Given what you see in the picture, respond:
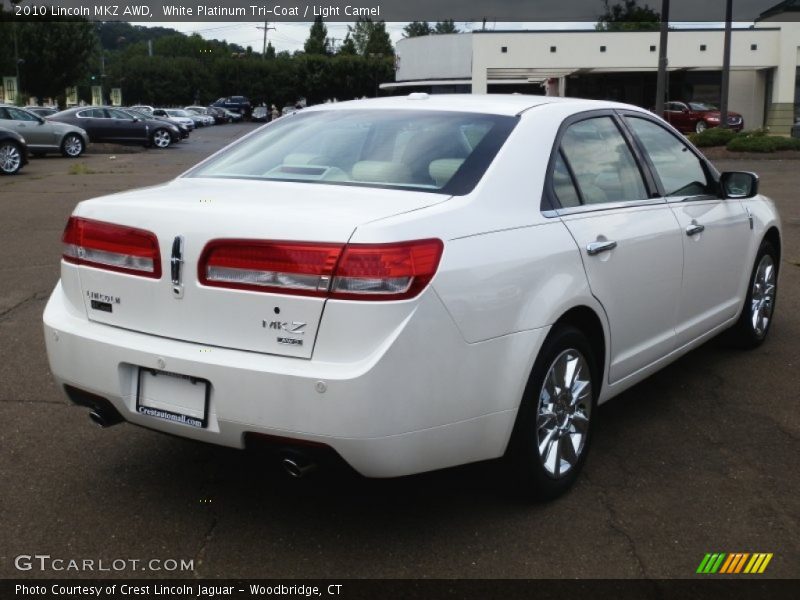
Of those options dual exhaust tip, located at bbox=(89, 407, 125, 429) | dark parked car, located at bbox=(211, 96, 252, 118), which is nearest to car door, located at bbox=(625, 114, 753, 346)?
dual exhaust tip, located at bbox=(89, 407, 125, 429)

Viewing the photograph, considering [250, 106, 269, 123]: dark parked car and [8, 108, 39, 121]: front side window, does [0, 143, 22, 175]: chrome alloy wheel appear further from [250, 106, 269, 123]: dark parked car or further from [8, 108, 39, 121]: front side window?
[250, 106, 269, 123]: dark parked car

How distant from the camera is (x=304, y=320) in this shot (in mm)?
3168

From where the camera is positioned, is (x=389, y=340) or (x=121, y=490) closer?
(x=389, y=340)

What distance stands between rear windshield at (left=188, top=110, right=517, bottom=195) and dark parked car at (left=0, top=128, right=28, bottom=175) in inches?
701

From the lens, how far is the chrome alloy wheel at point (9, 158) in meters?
20.8

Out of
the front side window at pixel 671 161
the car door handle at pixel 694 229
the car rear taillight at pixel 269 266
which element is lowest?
the car door handle at pixel 694 229

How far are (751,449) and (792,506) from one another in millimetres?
670

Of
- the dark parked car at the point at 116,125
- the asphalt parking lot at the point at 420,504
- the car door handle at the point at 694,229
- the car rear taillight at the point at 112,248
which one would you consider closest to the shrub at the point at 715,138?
the dark parked car at the point at 116,125

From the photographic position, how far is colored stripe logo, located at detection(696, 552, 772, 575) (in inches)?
134

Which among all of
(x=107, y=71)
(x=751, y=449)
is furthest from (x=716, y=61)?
(x=107, y=71)

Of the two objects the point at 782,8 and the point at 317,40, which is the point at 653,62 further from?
the point at 317,40
